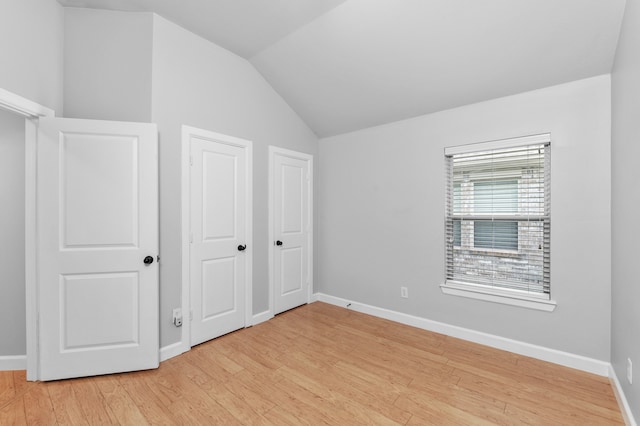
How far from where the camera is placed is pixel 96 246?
223 cm

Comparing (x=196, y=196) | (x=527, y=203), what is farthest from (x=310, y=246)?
(x=527, y=203)

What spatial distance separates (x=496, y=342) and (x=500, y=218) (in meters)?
1.20

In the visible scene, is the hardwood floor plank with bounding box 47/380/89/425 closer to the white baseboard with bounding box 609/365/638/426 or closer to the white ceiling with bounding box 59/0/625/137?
the white ceiling with bounding box 59/0/625/137

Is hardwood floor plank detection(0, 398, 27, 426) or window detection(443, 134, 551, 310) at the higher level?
window detection(443, 134, 551, 310)

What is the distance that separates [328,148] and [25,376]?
3.82m

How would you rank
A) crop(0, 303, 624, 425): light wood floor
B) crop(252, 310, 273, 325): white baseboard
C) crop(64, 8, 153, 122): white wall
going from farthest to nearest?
crop(252, 310, 273, 325): white baseboard < crop(64, 8, 153, 122): white wall < crop(0, 303, 624, 425): light wood floor

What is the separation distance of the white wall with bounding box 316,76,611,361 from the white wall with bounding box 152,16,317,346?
1065 mm

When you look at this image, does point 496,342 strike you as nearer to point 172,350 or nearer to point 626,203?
point 626,203

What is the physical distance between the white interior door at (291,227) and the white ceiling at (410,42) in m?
1.05

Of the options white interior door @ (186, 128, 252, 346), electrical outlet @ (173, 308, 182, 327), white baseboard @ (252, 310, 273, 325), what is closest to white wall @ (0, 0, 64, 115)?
white interior door @ (186, 128, 252, 346)

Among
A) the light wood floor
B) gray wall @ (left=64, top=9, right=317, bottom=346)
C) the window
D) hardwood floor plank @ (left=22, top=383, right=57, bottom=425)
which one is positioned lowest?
the light wood floor

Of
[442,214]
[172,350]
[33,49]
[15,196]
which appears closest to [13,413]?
[172,350]

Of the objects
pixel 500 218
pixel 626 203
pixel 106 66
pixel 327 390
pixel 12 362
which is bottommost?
pixel 327 390

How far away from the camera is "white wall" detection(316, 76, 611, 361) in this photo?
2258mm
